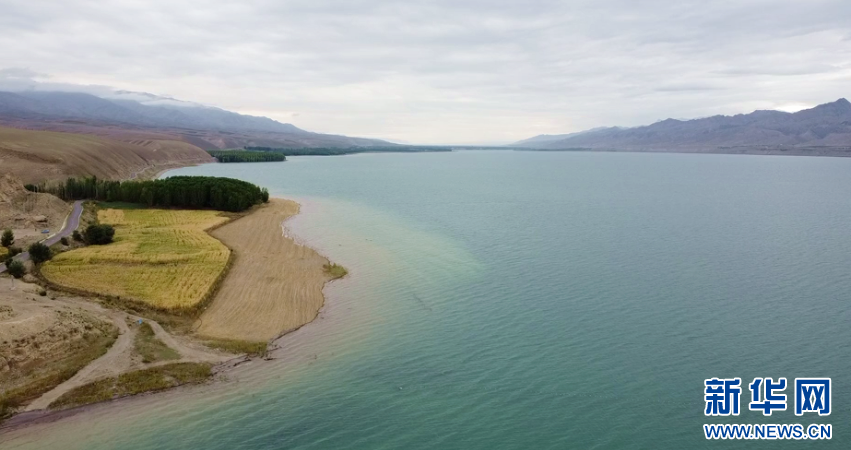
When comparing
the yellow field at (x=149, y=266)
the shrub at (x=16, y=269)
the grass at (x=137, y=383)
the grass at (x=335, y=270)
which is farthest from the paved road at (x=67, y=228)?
the grass at (x=335, y=270)

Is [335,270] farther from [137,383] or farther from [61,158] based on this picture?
[61,158]

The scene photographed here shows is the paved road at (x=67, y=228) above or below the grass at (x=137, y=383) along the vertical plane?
above

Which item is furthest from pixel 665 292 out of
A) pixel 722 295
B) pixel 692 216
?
pixel 692 216

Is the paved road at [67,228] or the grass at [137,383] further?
the paved road at [67,228]

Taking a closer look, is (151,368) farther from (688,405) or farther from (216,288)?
(688,405)

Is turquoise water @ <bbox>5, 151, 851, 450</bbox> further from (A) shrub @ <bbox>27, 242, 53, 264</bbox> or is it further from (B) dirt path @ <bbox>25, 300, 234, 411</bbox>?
(A) shrub @ <bbox>27, 242, 53, 264</bbox>

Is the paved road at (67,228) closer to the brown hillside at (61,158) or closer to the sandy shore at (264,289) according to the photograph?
the brown hillside at (61,158)

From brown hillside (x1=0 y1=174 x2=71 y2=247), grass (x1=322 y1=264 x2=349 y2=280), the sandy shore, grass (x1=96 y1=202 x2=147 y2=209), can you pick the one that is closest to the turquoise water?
grass (x1=322 y1=264 x2=349 y2=280)
